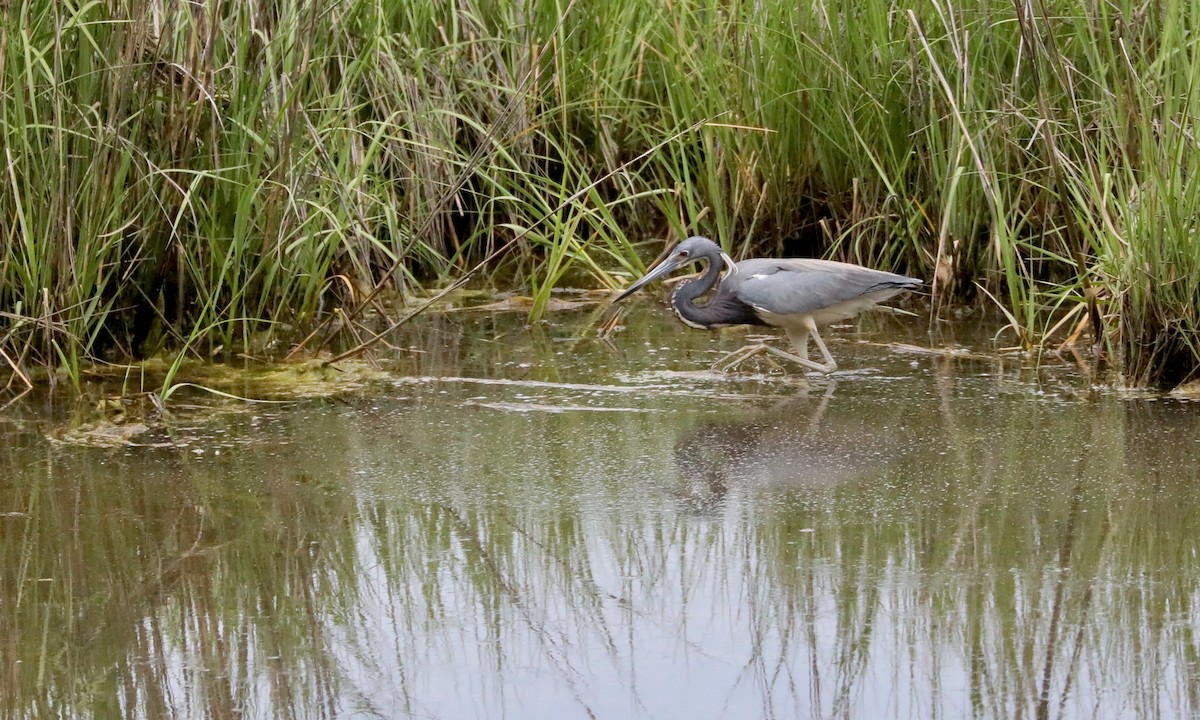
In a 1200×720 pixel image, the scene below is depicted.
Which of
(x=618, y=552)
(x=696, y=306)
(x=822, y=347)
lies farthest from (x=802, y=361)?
(x=618, y=552)

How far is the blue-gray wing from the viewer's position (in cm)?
555

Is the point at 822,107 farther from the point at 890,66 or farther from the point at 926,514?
the point at 926,514

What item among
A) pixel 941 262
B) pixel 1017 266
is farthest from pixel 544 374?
pixel 1017 266

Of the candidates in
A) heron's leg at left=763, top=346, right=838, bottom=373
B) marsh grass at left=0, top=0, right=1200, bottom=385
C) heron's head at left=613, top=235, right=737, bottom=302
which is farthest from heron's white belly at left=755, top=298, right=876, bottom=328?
marsh grass at left=0, top=0, right=1200, bottom=385

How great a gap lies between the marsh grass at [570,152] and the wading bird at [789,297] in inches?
16.9

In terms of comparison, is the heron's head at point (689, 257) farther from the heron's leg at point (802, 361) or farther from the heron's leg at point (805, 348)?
the heron's leg at point (802, 361)

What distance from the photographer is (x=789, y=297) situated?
18.2 ft

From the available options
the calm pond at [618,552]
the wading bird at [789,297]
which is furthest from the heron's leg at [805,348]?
the calm pond at [618,552]

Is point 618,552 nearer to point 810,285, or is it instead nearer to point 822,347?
point 822,347

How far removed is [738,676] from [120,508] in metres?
1.77

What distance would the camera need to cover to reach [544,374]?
5.37m

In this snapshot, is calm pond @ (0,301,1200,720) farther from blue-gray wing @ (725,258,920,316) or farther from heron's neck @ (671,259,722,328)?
heron's neck @ (671,259,722,328)

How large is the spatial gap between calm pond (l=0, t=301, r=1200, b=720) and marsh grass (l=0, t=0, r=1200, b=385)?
49cm

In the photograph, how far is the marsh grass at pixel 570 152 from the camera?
15.9ft
